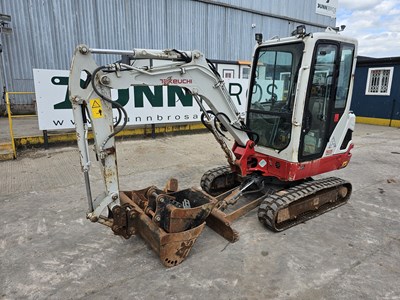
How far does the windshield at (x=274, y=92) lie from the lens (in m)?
3.96

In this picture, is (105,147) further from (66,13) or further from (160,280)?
(66,13)

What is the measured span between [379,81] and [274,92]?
1283 centimetres

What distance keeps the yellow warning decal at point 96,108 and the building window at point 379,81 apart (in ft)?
48.8

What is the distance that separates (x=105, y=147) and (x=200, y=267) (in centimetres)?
159

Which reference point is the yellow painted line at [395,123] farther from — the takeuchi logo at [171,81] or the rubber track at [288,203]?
the takeuchi logo at [171,81]

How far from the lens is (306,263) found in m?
3.17

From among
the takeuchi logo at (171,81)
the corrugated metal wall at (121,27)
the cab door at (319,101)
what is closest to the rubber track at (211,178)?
the cab door at (319,101)

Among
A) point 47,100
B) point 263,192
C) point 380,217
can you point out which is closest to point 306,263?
point 263,192

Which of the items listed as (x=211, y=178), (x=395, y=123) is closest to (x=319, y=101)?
(x=211, y=178)

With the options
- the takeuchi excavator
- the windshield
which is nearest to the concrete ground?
the takeuchi excavator

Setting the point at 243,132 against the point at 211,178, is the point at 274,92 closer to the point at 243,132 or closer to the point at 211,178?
the point at 243,132

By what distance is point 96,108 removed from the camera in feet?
9.40

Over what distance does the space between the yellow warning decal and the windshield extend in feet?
7.89

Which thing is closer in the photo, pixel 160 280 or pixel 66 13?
pixel 160 280
